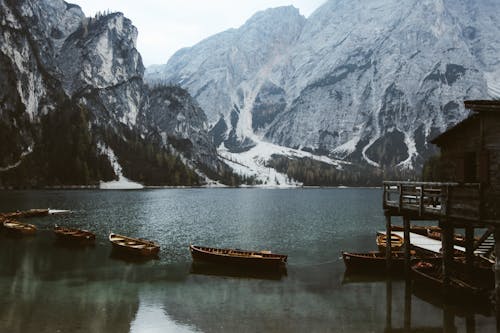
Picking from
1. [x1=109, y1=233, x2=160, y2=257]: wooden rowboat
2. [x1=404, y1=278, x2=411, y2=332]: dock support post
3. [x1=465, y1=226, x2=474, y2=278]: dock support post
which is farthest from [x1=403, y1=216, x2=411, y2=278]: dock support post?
[x1=109, y1=233, x2=160, y2=257]: wooden rowboat

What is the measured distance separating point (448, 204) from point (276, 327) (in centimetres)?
1479

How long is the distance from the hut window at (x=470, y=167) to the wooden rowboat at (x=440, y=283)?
8.61m

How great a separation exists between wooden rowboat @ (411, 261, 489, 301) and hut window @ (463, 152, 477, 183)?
861cm

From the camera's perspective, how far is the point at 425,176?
186250mm

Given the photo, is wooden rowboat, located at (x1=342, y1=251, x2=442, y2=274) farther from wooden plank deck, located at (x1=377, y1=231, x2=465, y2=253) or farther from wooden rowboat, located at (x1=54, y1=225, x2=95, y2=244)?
wooden rowboat, located at (x1=54, y1=225, x2=95, y2=244)

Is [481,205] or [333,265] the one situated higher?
[481,205]

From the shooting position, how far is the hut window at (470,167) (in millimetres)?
30922

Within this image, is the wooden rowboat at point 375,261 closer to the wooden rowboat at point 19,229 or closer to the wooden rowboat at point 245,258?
the wooden rowboat at point 245,258

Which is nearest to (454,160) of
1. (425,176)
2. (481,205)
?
(481,205)

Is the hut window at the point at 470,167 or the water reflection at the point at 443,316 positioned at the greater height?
the hut window at the point at 470,167

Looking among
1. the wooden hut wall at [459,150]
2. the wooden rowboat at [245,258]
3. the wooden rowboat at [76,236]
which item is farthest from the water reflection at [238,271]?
the wooden rowboat at [76,236]

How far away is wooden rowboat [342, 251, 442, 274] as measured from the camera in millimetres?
43094

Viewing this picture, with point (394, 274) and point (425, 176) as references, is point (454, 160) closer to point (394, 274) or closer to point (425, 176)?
point (394, 274)

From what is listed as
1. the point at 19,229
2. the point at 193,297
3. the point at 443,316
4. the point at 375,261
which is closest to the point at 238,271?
the point at 193,297
